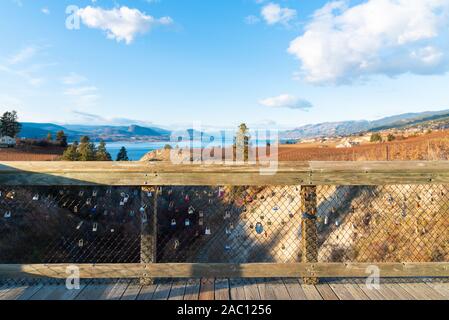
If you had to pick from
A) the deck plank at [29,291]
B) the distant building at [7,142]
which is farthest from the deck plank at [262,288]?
the distant building at [7,142]

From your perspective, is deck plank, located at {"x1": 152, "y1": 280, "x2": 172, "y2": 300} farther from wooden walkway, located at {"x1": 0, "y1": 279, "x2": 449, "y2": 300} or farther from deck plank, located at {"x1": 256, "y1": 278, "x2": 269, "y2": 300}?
deck plank, located at {"x1": 256, "y1": 278, "x2": 269, "y2": 300}

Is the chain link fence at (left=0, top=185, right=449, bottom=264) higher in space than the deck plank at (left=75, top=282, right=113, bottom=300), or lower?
lower

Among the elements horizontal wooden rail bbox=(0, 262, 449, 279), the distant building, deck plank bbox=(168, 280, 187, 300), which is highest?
the distant building

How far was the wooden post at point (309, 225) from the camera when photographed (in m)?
3.59

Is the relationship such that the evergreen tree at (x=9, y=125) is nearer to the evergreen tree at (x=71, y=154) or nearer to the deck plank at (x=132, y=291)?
the evergreen tree at (x=71, y=154)

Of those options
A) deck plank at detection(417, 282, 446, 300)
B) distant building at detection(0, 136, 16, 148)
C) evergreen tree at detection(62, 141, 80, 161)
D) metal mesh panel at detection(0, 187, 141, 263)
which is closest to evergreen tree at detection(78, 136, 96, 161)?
evergreen tree at detection(62, 141, 80, 161)

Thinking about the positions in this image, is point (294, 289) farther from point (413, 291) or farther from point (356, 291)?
point (413, 291)

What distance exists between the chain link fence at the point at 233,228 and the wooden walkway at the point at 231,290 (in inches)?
213

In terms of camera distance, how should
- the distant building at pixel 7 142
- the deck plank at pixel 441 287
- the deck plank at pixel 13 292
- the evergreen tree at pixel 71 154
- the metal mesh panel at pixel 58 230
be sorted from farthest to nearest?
the distant building at pixel 7 142, the evergreen tree at pixel 71 154, the metal mesh panel at pixel 58 230, the deck plank at pixel 441 287, the deck plank at pixel 13 292

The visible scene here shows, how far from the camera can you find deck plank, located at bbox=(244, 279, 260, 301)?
132 inches

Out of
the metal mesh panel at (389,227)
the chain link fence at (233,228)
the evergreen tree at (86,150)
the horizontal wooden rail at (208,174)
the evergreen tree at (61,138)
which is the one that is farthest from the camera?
the evergreen tree at (61,138)

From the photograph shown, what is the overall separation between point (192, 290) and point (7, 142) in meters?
61.2

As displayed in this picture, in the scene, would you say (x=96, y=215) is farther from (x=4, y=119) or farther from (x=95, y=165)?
(x=4, y=119)

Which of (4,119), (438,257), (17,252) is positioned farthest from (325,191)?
(4,119)
